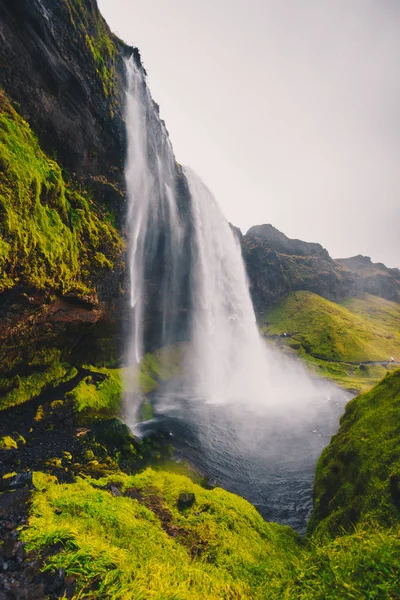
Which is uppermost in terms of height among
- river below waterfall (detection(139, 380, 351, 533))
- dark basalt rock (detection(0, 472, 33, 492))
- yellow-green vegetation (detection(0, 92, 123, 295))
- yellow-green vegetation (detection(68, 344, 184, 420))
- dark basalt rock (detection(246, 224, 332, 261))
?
dark basalt rock (detection(246, 224, 332, 261))

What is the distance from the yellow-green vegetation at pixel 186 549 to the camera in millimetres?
3242

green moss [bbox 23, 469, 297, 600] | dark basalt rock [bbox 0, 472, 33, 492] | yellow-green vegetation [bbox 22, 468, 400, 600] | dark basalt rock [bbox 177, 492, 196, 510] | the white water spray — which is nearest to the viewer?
yellow-green vegetation [bbox 22, 468, 400, 600]

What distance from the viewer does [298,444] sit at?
18047 mm

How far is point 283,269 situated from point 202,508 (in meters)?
93.4

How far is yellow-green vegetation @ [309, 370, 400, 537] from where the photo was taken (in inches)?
196

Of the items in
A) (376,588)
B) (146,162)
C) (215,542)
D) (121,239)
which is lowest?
(215,542)

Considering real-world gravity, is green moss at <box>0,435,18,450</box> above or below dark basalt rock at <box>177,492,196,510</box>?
above

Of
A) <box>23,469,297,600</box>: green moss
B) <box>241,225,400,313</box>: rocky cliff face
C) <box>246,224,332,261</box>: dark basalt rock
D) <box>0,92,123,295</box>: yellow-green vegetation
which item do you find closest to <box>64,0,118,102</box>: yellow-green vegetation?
<box>0,92,123,295</box>: yellow-green vegetation

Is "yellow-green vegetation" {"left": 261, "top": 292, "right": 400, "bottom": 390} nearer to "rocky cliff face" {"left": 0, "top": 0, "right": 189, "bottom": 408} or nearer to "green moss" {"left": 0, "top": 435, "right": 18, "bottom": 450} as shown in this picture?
"rocky cliff face" {"left": 0, "top": 0, "right": 189, "bottom": 408}

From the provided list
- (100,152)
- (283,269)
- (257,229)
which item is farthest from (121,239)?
(257,229)

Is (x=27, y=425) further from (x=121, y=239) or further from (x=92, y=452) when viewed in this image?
(x=121, y=239)

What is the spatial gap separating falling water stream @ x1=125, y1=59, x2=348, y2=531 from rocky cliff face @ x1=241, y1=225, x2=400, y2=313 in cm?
3575

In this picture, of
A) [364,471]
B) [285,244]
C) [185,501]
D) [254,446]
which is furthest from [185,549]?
[285,244]

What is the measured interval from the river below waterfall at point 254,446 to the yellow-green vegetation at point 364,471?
3766 mm
